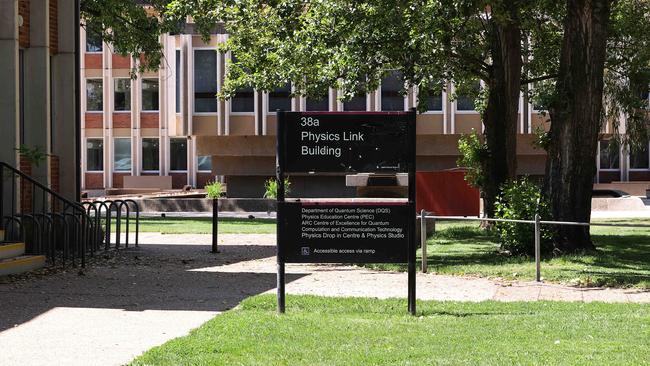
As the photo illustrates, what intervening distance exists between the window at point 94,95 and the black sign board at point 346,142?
165ft

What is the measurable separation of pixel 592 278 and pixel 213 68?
35.1 metres

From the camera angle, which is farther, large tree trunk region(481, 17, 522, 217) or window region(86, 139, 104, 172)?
window region(86, 139, 104, 172)

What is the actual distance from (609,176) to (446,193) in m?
28.5

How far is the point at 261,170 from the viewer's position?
48719mm

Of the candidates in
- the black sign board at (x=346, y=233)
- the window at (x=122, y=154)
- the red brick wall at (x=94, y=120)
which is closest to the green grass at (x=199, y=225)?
the black sign board at (x=346, y=233)

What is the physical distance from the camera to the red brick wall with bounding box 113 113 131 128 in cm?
5981

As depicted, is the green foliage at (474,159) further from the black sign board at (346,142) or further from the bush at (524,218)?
the black sign board at (346,142)

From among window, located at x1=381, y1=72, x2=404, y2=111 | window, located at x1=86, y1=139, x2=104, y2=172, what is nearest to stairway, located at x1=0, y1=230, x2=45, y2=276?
window, located at x1=381, y1=72, x2=404, y2=111

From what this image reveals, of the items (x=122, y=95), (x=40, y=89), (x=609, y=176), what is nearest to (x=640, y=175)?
(x=609, y=176)

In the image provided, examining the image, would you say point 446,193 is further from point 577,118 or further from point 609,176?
point 609,176

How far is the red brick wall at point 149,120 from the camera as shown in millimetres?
59812

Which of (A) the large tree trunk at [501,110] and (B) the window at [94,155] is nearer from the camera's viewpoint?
(A) the large tree trunk at [501,110]

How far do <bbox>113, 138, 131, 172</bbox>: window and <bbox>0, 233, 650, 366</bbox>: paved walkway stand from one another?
40910 millimetres

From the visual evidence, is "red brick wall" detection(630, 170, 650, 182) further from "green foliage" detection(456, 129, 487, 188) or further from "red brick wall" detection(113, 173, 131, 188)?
"green foliage" detection(456, 129, 487, 188)
